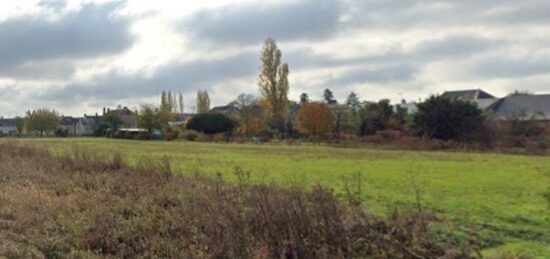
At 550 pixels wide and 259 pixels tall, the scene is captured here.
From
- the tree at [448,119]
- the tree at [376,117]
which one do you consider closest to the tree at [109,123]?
the tree at [376,117]

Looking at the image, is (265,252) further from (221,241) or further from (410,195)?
(410,195)

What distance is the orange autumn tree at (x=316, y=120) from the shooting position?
89.6 meters

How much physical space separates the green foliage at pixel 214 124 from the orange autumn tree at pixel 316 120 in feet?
43.8

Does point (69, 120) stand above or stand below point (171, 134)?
above

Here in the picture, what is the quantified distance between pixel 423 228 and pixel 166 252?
453 centimetres

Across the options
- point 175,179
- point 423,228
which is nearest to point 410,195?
point 175,179

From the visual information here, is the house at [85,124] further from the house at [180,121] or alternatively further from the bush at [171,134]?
the bush at [171,134]

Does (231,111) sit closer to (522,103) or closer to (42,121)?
(42,121)

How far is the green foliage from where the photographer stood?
9831 cm

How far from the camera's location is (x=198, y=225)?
38.9 feet

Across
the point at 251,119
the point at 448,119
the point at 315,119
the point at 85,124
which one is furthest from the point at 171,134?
the point at 85,124

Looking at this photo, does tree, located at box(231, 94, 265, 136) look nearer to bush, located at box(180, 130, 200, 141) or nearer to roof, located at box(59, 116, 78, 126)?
bush, located at box(180, 130, 200, 141)

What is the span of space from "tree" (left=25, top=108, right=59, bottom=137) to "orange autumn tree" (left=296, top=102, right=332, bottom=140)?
69164 millimetres

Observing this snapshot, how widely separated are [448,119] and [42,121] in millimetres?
95557
